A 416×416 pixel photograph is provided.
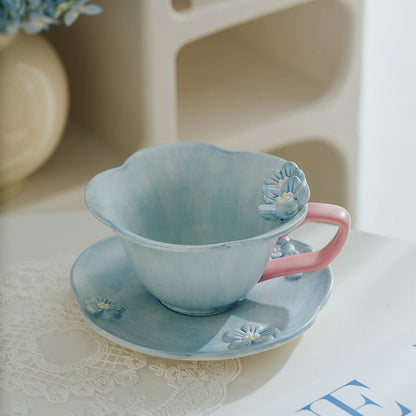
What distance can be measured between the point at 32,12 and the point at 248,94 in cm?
52

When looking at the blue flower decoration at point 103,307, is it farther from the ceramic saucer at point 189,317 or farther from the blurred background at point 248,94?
the blurred background at point 248,94

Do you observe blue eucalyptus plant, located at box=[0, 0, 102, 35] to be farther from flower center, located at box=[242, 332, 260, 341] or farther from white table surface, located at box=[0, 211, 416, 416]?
flower center, located at box=[242, 332, 260, 341]

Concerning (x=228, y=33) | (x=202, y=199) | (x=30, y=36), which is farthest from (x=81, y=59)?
(x=202, y=199)

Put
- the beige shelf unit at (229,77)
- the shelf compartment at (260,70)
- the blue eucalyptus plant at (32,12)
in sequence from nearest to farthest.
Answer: the blue eucalyptus plant at (32,12)
the beige shelf unit at (229,77)
the shelf compartment at (260,70)

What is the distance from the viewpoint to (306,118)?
4.16 feet

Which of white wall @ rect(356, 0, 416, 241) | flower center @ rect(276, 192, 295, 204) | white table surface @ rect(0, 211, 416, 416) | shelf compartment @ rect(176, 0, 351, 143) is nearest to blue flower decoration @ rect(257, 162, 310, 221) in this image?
flower center @ rect(276, 192, 295, 204)

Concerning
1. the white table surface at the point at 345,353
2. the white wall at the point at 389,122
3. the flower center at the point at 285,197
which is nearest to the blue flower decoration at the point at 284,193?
the flower center at the point at 285,197

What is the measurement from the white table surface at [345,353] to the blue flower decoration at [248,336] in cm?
3

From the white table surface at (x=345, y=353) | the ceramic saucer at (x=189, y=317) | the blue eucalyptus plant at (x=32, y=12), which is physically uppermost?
the blue eucalyptus plant at (x=32, y=12)

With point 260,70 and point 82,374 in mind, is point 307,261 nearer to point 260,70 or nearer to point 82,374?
point 82,374

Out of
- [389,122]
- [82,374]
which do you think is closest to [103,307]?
[82,374]

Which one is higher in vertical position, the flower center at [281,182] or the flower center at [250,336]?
the flower center at [281,182]

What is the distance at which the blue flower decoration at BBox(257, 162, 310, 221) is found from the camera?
1.79ft

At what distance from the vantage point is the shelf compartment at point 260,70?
1.24 meters
